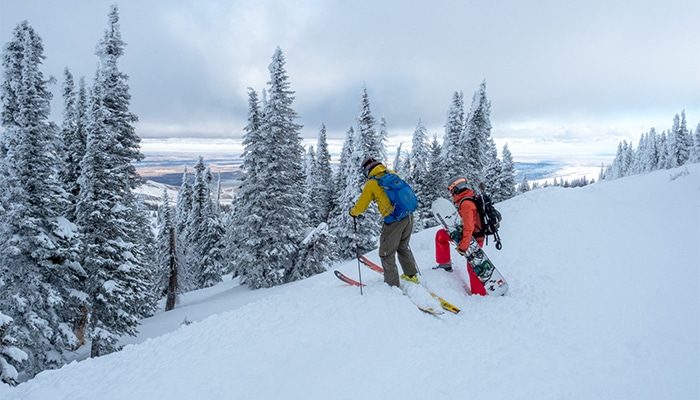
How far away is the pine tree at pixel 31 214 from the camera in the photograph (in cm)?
1370

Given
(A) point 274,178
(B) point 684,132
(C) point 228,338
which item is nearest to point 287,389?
(C) point 228,338

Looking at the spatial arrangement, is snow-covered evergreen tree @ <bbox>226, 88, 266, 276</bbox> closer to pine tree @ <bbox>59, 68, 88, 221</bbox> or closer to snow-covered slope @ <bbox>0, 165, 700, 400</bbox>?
pine tree @ <bbox>59, 68, 88, 221</bbox>

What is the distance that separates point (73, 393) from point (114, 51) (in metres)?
19.2

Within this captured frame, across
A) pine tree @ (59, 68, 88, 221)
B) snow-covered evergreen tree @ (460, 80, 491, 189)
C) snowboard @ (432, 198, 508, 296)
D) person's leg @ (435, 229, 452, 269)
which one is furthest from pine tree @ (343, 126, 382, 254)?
snowboard @ (432, 198, 508, 296)

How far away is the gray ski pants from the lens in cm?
679

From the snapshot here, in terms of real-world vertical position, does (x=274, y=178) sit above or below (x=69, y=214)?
above

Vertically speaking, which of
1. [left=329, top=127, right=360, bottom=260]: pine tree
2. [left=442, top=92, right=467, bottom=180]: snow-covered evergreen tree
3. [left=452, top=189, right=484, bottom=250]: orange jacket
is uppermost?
[left=442, top=92, right=467, bottom=180]: snow-covered evergreen tree

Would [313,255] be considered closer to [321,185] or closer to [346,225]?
[346,225]

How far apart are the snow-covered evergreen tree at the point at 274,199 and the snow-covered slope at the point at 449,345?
1508cm

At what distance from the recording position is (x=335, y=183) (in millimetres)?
40906

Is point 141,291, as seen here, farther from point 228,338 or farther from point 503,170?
point 503,170

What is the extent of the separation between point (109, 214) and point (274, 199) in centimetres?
→ 897

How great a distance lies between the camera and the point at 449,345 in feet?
17.6

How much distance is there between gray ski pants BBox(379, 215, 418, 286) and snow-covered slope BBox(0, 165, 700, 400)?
343 mm
